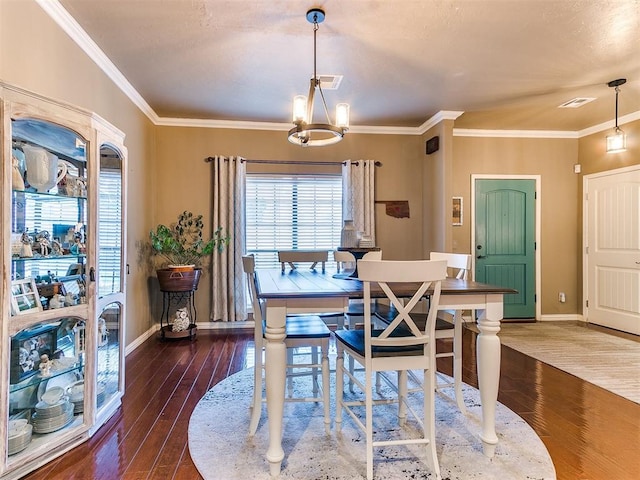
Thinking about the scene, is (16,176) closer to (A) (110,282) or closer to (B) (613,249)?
(A) (110,282)

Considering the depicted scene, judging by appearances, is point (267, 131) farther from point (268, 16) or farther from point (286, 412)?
point (286, 412)

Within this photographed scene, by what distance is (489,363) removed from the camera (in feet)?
6.28

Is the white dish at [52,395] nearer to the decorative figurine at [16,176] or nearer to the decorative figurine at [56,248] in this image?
the decorative figurine at [56,248]

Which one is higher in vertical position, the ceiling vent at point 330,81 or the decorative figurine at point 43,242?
the ceiling vent at point 330,81

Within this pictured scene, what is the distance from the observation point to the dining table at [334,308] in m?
1.76

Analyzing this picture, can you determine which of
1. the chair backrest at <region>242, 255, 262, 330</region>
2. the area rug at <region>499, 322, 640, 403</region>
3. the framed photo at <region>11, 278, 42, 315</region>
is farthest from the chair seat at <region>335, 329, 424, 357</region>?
the area rug at <region>499, 322, 640, 403</region>

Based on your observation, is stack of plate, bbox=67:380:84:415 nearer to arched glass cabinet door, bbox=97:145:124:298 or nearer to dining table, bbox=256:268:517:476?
arched glass cabinet door, bbox=97:145:124:298

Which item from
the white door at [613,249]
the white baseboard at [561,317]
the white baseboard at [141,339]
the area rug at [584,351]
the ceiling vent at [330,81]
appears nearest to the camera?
the area rug at [584,351]

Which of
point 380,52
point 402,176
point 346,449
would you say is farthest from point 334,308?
point 402,176

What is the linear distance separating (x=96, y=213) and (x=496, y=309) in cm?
230

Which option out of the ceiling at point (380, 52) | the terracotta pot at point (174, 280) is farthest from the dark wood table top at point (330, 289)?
the terracotta pot at point (174, 280)

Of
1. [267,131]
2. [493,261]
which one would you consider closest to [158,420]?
[267,131]

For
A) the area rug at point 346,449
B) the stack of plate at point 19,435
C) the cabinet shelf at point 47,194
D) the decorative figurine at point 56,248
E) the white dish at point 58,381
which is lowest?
the area rug at point 346,449

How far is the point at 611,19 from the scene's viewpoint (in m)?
2.51
